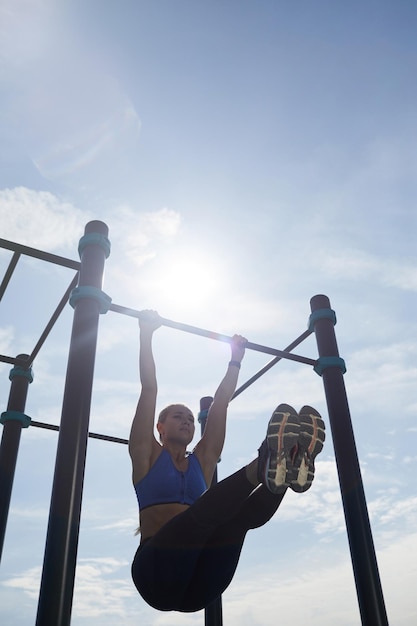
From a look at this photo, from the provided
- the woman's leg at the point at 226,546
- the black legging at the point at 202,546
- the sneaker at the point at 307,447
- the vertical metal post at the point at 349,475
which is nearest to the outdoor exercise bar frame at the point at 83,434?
the vertical metal post at the point at 349,475

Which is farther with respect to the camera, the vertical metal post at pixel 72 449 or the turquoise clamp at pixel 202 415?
the turquoise clamp at pixel 202 415

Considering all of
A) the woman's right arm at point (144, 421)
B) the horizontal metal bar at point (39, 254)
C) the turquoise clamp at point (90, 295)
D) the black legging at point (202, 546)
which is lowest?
the black legging at point (202, 546)

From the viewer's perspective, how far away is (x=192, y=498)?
9.27ft

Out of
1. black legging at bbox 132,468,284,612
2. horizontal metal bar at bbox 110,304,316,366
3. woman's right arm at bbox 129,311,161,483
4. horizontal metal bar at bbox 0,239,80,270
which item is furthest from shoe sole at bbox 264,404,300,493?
horizontal metal bar at bbox 0,239,80,270

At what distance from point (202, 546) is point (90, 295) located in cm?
148

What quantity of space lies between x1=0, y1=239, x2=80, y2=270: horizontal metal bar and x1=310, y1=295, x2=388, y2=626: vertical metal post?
1.96 m

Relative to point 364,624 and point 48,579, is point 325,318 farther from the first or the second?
point 48,579

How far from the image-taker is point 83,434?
2549 millimetres

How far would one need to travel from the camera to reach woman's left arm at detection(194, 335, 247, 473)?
3246 millimetres

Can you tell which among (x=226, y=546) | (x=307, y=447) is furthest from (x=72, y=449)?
(x=307, y=447)

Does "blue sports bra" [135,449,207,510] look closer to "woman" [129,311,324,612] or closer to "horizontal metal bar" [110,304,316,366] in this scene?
"woman" [129,311,324,612]

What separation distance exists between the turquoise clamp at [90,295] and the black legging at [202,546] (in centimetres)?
130

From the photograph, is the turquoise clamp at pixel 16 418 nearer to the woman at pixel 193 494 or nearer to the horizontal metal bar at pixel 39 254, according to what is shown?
the horizontal metal bar at pixel 39 254

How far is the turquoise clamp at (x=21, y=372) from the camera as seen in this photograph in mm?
4924
